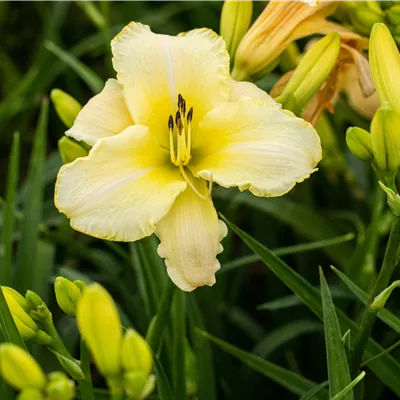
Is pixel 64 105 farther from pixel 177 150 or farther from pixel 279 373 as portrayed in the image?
pixel 279 373

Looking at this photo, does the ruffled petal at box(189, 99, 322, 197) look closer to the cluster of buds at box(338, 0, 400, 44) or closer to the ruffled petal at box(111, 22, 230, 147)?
the ruffled petal at box(111, 22, 230, 147)

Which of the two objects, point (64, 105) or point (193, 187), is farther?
point (64, 105)

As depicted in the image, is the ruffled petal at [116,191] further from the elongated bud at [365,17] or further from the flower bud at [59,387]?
the elongated bud at [365,17]

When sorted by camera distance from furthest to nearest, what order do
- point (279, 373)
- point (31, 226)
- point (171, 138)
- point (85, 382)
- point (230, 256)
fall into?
point (230, 256), point (31, 226), point (279, 373), point (171, 138), point (85, 382)

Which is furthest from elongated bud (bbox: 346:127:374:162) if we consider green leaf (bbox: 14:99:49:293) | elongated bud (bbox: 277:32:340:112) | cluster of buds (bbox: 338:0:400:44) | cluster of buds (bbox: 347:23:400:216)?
green leaf (bbox: 14:99:49:293)

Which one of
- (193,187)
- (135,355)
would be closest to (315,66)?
(193,187)

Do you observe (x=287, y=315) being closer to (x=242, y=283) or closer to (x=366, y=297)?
(x=242, y=283)

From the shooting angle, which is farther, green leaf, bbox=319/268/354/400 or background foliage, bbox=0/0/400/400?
background foliage, bbox=0/0/400/400
